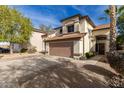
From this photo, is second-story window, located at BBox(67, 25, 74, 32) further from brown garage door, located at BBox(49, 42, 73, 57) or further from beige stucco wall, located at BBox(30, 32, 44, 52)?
beige stucco wall, located at BBox(30, 32, 44, 52)

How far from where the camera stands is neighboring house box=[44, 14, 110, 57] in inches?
595

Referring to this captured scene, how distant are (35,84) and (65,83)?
1668 mm

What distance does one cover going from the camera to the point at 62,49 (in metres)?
16.9

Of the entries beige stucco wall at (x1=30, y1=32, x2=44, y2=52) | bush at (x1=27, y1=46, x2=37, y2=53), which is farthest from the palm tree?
beige stucco wall at (x1=30, y1=32, x2=44, y2=52)

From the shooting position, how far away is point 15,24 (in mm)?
18734

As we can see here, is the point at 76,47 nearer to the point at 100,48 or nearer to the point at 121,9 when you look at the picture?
the point at 100,48

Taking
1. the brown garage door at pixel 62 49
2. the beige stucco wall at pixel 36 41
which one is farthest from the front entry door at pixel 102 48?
the beige stucco wall at pixel 36 41

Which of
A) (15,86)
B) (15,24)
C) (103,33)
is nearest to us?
(15,86)

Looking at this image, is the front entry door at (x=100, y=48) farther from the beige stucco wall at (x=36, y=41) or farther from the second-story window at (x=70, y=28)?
the beige stucco wall at (x=36, y=41)

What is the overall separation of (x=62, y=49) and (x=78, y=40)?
3418mm

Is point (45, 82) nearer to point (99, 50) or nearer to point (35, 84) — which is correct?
point (35, 84)
